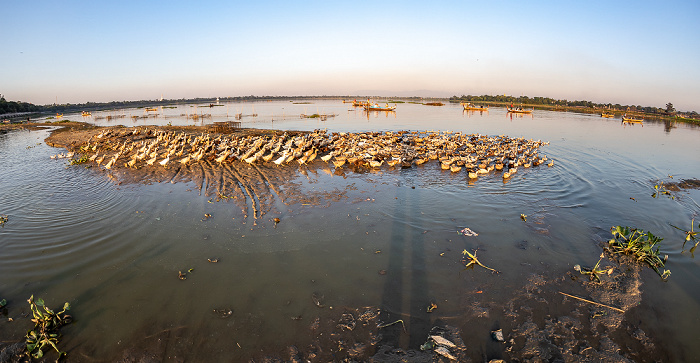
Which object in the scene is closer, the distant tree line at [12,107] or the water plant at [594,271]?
the water plant at [594,271]

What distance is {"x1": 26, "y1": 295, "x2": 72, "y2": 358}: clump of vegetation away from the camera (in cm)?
441

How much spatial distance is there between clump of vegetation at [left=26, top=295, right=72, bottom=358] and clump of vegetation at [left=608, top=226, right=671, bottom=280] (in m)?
11.9

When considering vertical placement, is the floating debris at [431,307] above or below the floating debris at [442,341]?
above

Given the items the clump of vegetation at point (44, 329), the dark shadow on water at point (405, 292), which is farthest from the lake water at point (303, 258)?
the clump of vegetation at point (44, 329)

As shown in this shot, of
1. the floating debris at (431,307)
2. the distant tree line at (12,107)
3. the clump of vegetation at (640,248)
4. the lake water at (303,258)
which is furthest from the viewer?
the distant tree line at (12,107)

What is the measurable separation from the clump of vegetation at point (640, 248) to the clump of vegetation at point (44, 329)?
39.1 feet

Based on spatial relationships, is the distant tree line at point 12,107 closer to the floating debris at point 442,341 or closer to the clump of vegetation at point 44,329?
the clump of vegetation at point 44,329

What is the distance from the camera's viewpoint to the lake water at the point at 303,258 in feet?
16.2

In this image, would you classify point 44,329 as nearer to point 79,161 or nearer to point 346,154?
point 346,154

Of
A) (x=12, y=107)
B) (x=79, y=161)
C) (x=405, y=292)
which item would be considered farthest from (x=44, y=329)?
(x=12, y=107)

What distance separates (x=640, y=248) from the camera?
279 inches

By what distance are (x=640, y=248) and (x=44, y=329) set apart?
496 inches

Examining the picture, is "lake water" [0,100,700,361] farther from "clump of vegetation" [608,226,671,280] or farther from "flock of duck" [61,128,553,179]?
"flock of duck" [61,128,553,179]

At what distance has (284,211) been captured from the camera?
9.70m
